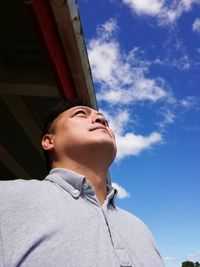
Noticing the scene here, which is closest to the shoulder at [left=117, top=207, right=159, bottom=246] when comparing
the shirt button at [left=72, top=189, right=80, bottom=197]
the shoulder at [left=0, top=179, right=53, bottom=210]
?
the shirt button at [left=72, top=189, right=80, bottom=197]

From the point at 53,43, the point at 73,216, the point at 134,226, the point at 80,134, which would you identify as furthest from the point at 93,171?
the point at 53,43

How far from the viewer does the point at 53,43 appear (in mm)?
2564

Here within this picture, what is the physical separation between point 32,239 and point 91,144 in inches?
26.0

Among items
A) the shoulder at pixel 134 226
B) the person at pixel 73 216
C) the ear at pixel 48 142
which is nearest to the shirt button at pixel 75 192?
the person at pixel 73 216

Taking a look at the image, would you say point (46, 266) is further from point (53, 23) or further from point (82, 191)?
point (53, 23)

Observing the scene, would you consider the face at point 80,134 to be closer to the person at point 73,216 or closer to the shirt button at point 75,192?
the person at point 73,216

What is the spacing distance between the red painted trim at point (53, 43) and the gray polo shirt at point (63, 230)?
1102 millimetres

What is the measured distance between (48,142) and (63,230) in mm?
767

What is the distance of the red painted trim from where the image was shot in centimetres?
228

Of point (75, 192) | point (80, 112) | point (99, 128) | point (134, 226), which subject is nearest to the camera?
point (75, 192)

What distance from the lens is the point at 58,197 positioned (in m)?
1.47

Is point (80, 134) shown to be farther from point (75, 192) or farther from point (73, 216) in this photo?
point (73, 216)

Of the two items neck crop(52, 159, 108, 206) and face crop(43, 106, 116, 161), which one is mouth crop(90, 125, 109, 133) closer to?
face crop(43, 106, 116, 161)

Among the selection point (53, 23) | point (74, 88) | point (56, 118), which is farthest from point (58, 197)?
point (74, 88)
